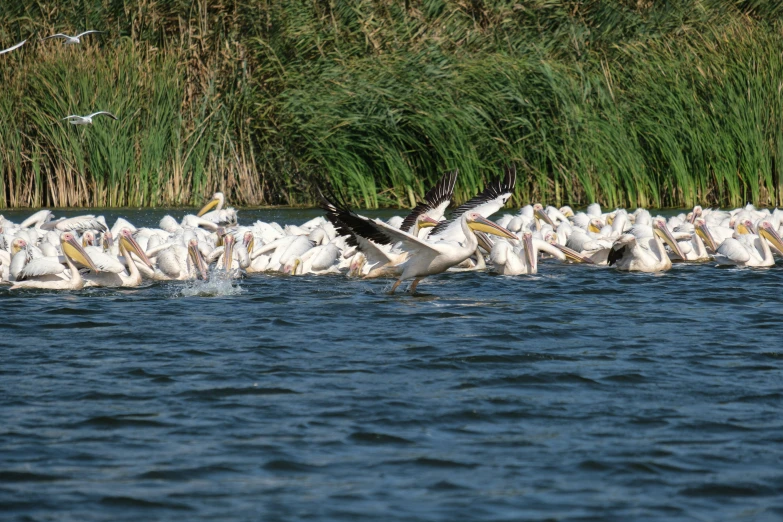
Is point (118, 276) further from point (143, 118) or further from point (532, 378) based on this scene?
point (143, 118)

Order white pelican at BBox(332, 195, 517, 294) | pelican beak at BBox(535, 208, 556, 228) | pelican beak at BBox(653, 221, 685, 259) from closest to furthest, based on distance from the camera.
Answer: white pelican at BBox(332, 195, 517, 294), pelican beak at BBox(653, 221, 685, 259), pelican beak at BBox(535, 208, 556, 228)

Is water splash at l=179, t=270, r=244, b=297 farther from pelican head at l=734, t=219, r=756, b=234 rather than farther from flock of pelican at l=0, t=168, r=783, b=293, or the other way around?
pelican head at l=734, t=219, r=756, b=234

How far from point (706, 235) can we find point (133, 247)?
497 cm

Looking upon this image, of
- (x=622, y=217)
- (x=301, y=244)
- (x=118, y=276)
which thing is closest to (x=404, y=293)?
(x=301, y=244)

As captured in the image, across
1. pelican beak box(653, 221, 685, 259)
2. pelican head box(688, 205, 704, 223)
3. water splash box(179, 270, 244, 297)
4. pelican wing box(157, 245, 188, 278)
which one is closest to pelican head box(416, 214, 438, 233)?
water splash box(179, 270, 244, 297)

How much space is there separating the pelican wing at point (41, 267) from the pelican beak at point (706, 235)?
214 inches

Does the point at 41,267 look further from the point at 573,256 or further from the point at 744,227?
the point at 744,227

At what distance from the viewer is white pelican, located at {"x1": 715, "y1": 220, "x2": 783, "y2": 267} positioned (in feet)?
31.4

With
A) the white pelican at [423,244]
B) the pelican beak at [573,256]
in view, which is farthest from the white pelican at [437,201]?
the white pelican at [423,244]

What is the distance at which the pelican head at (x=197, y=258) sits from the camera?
8.81 metres

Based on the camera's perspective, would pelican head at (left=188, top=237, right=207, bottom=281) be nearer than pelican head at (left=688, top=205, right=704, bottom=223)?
Yes

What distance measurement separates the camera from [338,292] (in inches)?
332

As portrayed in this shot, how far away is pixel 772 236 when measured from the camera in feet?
32.4

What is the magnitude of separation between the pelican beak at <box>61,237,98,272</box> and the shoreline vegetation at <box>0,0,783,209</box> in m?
5.80
